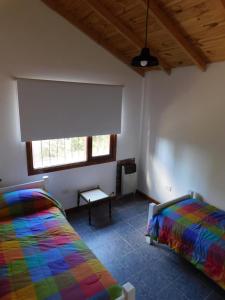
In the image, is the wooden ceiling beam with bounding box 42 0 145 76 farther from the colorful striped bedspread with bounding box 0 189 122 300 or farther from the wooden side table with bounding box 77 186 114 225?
the colorful striped bedspread with bounding box 0 189 122 300

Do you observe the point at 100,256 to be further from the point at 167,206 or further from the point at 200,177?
the point at 200,177

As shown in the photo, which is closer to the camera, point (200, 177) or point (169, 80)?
point (200, 177)

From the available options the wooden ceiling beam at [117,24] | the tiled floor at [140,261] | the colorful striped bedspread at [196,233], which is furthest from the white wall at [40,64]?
the colorful striped bedspread at [196,233]

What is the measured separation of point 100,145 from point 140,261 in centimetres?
198

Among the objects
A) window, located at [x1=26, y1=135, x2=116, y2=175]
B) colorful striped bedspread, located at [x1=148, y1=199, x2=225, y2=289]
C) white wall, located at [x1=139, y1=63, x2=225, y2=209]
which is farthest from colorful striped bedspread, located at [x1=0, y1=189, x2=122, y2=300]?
white wall, located at [x1=139, y1=63, x2=225, y2=209]

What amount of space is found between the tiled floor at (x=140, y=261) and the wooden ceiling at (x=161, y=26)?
2571 mm

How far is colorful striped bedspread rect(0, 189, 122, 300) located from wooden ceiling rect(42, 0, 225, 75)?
2.51 meters

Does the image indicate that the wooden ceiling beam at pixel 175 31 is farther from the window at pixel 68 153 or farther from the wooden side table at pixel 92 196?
the wooden side table at pixel 92 196

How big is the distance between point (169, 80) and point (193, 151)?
125cm

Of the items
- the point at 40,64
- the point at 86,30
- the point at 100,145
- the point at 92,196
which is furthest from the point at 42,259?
the point at 86,30

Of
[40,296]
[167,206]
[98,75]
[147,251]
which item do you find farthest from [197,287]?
[98,75]

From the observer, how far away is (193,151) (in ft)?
10.6

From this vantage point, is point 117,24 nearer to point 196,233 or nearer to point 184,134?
point 184,134

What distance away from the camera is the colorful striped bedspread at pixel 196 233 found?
2.18m
